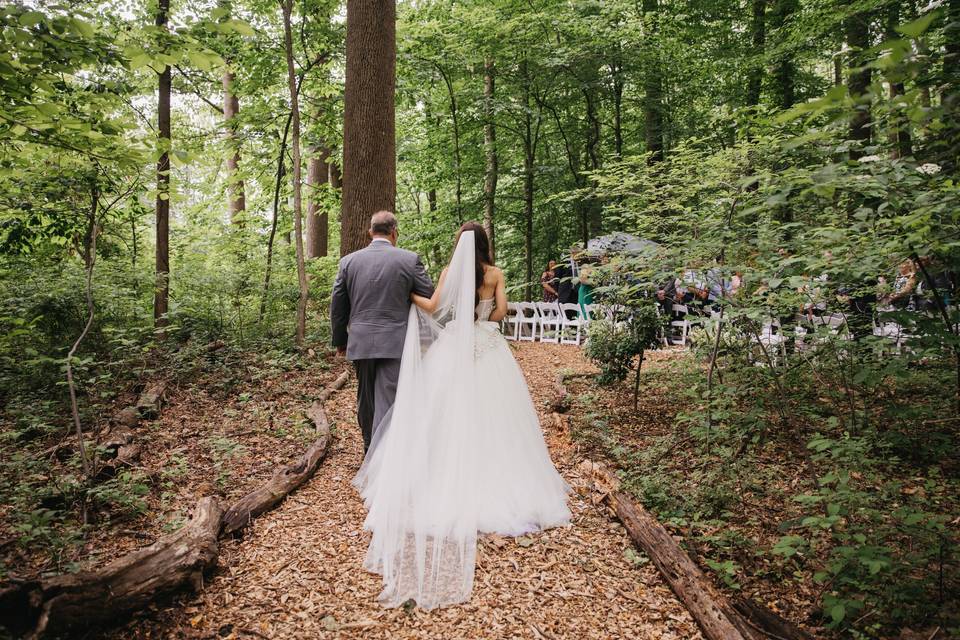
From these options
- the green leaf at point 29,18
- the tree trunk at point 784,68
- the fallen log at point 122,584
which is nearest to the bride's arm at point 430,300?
the fallen log at point 122,584

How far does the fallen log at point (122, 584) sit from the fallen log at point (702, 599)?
2.90m

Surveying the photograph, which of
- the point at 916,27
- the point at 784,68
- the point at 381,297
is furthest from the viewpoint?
the point at 784,68

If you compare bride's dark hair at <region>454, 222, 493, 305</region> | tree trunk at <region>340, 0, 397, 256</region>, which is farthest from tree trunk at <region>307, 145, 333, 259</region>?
bride's dark hair at <region>454, 222, 493, 305</region>

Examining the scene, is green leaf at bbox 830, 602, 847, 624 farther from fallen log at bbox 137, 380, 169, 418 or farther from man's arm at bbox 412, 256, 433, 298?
fallen log at bbox 137, 380, 169, 418

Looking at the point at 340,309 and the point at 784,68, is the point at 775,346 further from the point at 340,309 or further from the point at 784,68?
the point at 784,68

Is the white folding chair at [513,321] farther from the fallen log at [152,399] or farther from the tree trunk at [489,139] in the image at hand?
the fallen log at [152,399]

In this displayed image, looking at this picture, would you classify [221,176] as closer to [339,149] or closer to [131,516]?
[339,149]

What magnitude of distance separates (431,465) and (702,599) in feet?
6.86

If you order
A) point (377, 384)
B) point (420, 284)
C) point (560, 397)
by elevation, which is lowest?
point (560, 397)

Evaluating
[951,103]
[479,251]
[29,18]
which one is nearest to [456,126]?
[479,251]

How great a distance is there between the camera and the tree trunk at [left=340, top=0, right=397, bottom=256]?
22.0ft

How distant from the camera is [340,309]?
486 centimetres

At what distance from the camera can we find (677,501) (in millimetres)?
4145

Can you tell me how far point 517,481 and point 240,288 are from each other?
6.83 meters
